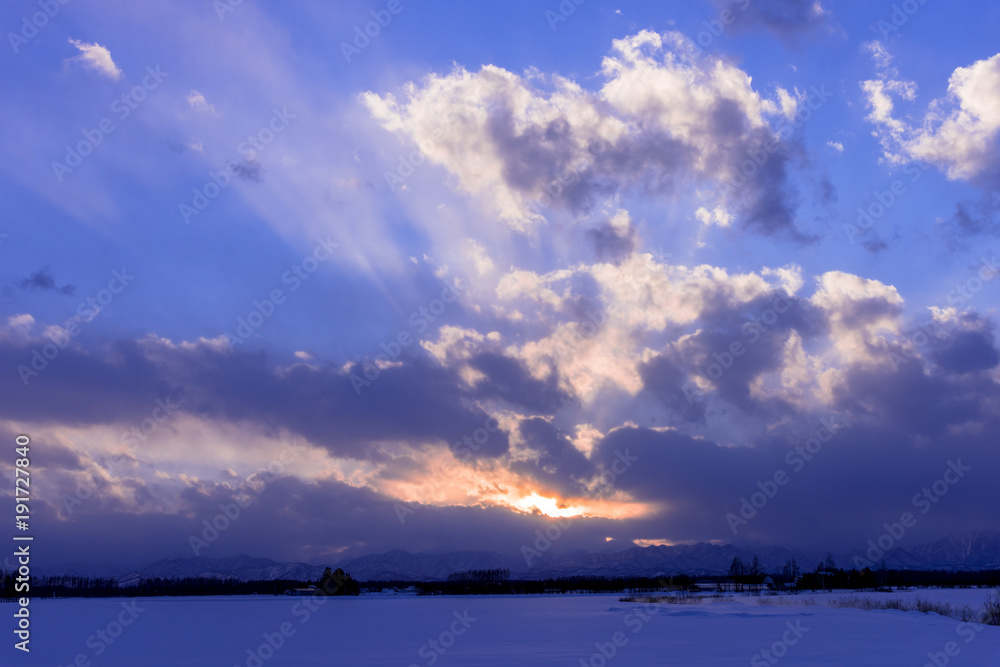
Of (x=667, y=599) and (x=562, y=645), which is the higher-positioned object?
(x=562, y=645)

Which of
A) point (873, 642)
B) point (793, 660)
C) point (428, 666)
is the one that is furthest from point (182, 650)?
point (873, 642)

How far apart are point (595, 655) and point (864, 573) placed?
630 ft

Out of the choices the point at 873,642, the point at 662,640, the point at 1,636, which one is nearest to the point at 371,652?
the point at 662,640

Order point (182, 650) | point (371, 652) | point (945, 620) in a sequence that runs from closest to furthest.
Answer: point (371, 652) → point (182, 650) → point (945, 620)

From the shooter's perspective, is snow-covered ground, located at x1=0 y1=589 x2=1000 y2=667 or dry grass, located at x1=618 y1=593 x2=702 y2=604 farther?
dry grass, located at x1=618 y1=593 x2=702 y2=604

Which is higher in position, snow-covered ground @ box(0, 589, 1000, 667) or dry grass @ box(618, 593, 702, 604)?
snow-covered ground @ box(0, 589, 1000, 667)

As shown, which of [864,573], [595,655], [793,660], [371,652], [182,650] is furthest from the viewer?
[864,573]

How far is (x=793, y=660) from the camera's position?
2747 cm

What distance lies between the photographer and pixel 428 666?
27531 millimetres

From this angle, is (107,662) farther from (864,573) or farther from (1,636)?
(864,573)

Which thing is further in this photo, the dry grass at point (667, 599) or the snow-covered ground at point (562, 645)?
the dry grass at point (667, 599)

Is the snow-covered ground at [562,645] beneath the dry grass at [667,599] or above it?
above

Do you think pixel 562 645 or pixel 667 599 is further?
pixel 667 599

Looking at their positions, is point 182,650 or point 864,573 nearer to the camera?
point 182,650
